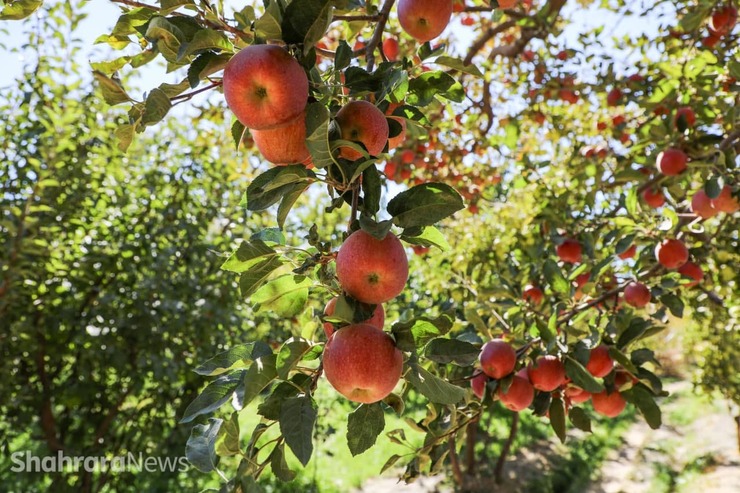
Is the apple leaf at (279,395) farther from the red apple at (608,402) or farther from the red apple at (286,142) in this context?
the red apple at (608,402)

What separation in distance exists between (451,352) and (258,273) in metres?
0.41

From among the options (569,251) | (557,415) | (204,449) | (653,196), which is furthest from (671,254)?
(204,449)

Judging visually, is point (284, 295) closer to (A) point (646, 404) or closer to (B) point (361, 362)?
(B) point (361, 362)

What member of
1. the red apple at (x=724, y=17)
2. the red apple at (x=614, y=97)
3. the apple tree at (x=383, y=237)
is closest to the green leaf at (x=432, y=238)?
the apple tree at (x=383, y=237)

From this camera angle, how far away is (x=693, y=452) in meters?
7.28

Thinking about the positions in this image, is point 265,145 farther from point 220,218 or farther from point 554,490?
point 554,490

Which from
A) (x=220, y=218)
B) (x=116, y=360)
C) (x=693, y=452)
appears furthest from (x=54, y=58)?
(x=693, y=452)

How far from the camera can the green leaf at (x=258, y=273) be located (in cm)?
99

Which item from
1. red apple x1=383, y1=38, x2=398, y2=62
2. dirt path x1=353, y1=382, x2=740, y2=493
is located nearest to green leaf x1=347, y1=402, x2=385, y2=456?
red apple x1=383, y1=38, x2=398, y2=62

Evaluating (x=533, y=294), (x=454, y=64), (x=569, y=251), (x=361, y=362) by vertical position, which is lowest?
(x=361, y=362)

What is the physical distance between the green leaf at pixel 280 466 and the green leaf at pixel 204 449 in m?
0.11

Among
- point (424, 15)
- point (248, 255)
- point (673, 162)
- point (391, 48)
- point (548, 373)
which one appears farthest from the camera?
point (673, 162)

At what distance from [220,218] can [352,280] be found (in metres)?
3.62

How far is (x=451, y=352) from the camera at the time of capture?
39.6 inches
